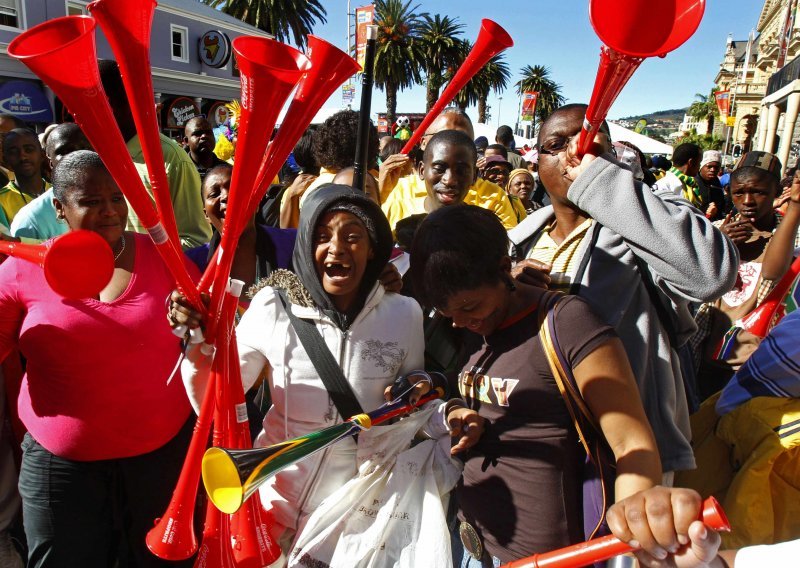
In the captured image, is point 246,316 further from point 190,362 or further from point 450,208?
point 450,208

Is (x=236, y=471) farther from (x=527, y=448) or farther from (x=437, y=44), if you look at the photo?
(x=437, y=44)

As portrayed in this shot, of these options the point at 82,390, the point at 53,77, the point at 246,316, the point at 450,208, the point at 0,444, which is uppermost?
the point at 53,77

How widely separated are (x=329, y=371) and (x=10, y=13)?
74.6ft

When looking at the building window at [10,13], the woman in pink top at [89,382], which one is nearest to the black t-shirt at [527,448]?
the woman in pink top at [89,382]

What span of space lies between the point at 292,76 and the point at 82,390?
143 cm

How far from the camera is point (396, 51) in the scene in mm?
37125

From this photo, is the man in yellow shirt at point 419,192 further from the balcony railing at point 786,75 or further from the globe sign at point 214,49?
the balcony railing at point 786,75

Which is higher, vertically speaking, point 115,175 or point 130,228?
point 115,175

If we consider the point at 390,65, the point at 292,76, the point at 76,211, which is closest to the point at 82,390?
the point at 76,211

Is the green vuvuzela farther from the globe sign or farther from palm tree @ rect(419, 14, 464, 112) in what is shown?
palm tree @ rect(419, 14, 464, 112)

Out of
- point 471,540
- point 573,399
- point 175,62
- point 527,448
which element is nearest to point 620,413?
point 573,399

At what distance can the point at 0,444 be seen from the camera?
265 centimetres

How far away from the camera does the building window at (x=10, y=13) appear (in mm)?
18125

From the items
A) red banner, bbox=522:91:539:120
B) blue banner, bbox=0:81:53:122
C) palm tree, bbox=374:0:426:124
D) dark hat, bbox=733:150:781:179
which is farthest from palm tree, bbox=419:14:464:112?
dark hat, bbox=733:150:781:179
